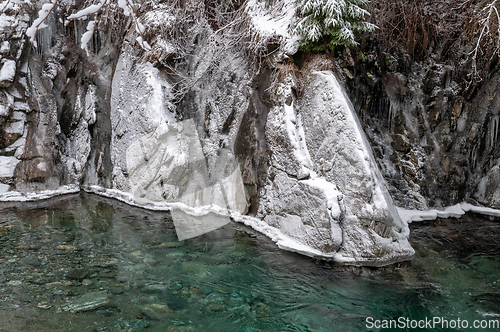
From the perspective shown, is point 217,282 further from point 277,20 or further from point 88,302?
point 277,20

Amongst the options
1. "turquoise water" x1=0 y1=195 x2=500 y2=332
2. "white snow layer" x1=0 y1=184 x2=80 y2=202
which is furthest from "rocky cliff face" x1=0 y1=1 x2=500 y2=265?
"turquoise water" x1=0 y1=195 x2=500 y2=332

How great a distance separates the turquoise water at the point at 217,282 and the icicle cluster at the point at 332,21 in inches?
163

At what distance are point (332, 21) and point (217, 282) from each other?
497 centimetres

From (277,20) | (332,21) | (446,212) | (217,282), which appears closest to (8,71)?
(277,20)

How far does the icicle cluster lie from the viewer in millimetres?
5746

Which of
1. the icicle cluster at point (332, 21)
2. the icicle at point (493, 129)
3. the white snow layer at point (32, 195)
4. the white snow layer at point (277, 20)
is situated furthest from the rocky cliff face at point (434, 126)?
the white snow layer at point (32, 195)

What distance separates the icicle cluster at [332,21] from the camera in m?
5.75

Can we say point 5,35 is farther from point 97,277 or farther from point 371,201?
point 371,201

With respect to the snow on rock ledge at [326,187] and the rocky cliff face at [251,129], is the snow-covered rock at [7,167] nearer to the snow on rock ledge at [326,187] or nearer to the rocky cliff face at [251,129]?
the rocky cliff face at [251,129]

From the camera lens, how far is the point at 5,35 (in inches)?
363

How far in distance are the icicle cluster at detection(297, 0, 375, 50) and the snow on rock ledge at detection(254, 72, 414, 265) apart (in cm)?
71

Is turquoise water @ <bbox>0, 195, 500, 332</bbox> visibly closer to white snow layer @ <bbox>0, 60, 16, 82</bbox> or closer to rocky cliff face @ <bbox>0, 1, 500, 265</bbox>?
rocky cliff face @ <bbox>0, 1, 500, 265</bbox>

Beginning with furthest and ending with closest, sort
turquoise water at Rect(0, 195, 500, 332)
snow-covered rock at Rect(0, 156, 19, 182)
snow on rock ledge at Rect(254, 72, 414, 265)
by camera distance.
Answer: snow-covered rock at Rect(0, 156, 19, 182) < snow on rock ledge at Rect(254, 72, 414, 265) < turquoise water at Rect(0, 195, 500, 332)

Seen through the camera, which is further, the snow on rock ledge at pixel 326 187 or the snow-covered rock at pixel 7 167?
the snow-covered rock at pixel 7 167
